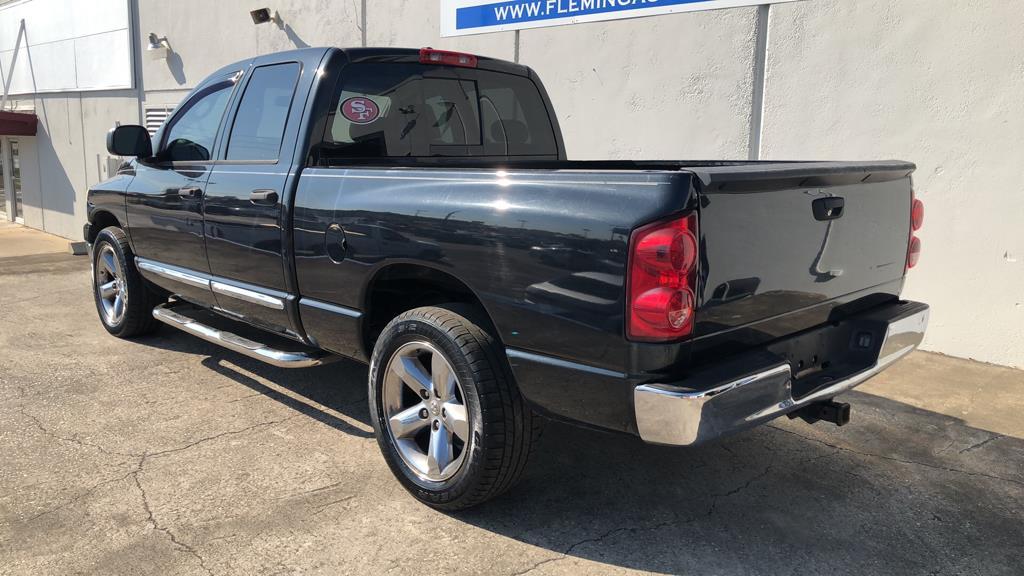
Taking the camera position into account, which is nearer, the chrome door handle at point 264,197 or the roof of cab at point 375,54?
the chrome door handle at point 264,197

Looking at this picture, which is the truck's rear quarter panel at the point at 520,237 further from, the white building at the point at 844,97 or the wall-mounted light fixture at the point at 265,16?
the wall-mounted light fixture at the point at 265,16

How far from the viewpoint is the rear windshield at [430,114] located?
3939mm

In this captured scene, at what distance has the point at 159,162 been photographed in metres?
5.05

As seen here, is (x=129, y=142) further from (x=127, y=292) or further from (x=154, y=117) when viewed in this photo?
(x=154, y=117)

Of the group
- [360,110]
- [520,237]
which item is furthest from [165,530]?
[360,110]

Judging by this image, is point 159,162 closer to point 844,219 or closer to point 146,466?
point 146,466

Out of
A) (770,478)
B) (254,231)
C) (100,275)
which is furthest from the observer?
(100,275)

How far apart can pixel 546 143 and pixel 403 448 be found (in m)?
2.28

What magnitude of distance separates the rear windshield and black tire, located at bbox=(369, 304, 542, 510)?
119 centimetres

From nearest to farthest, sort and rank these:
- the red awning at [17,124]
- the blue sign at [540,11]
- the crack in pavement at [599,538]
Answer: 1. the crack in pavement at [599,538]
2. the blue sign at [540,11]
3. the red awning at [17,124]

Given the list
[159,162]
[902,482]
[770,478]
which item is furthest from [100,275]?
[902,482]

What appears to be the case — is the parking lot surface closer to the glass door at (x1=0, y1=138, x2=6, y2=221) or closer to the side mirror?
the side mirror

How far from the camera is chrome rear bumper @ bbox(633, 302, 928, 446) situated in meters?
2.48

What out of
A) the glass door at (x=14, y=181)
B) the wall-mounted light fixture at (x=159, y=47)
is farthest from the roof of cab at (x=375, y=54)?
the glass door at (x=14, y=181)
